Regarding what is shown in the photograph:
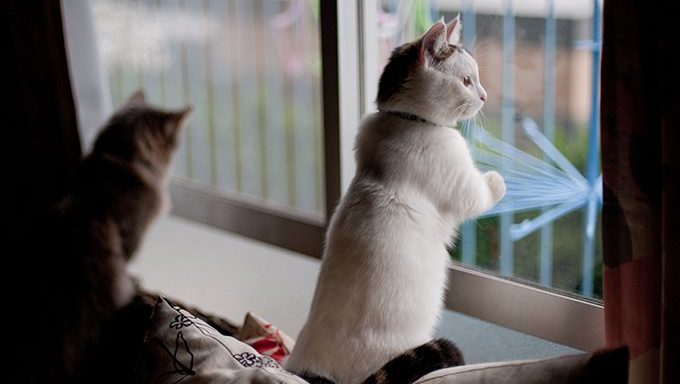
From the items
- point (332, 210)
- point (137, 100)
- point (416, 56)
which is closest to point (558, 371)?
point (416, 56)

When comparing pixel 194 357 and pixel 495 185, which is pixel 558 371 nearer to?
pixel 495 185

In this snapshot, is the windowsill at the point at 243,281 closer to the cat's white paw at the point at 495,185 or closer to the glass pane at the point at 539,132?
the glass pane at the point at 539,132

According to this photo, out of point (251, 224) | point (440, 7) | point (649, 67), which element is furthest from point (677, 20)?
point (251, 224)

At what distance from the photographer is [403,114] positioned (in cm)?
131

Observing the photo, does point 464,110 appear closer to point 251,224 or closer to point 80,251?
point 251,224

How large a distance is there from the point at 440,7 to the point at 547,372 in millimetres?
806

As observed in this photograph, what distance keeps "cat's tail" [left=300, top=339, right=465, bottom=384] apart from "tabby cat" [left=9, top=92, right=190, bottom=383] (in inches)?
33.9

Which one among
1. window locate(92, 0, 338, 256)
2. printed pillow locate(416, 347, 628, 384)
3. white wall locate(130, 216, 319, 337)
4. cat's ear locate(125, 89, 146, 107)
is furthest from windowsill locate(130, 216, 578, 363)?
printed pillow locate(416, 347, 628, 384)

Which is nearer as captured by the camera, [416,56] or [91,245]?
[416,56]

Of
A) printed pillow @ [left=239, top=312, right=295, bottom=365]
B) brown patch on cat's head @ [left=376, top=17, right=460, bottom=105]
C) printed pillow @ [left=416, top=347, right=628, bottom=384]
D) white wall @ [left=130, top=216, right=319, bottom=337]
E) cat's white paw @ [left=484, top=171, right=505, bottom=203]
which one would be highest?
brown patch on cat's head @ [left=376, top=17, right=460, bottom=105]

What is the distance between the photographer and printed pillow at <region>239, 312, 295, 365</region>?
1.52 m

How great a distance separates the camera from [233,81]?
2359mm

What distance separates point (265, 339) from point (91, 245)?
663mm

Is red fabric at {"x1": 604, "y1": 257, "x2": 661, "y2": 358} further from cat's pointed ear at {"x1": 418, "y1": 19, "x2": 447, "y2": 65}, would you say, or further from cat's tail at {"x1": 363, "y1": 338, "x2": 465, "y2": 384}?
cat's pointed ear at {"x1": 418, "y1": 19, "x2": 447, "y2": 65}
